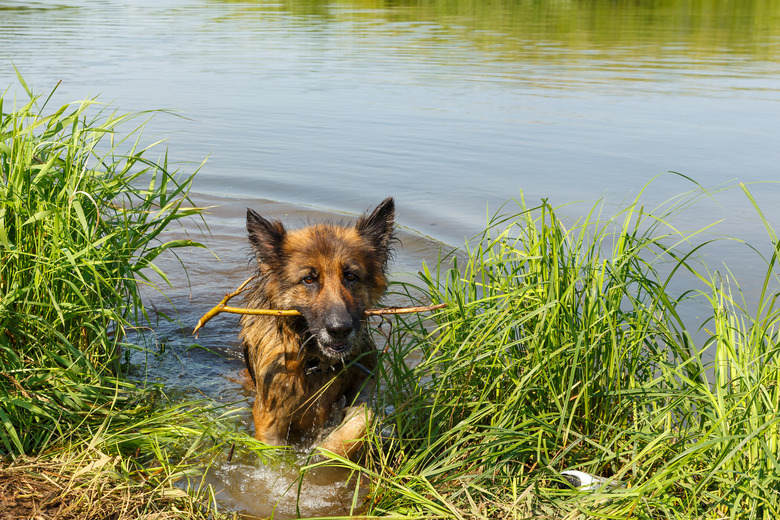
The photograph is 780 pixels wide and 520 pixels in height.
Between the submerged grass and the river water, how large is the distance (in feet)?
2.65

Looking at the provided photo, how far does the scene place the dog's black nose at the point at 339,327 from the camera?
14.2 feet

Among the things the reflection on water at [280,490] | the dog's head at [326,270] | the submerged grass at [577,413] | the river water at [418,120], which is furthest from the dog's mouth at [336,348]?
the river water at [418,120]

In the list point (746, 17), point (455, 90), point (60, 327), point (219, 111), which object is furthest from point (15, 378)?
point (746, 17)

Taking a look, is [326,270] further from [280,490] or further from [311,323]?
[280,490]

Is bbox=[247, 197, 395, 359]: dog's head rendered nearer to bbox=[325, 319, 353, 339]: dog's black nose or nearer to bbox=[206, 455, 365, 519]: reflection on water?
bbox=[325, 319, 353, 339]: dog's black nose

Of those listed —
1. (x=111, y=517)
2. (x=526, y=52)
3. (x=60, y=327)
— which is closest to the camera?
(x=111, y=517)

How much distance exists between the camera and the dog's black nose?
4316mm

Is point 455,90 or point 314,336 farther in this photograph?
point 455,90

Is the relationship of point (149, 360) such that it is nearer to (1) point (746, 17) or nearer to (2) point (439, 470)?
(2) point (439, 470)

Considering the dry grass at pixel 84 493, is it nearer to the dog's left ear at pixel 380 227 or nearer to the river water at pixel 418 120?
the river water at pixel 418 120

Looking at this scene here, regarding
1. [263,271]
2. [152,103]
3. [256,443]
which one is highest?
[152,103]

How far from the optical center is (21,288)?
4.09m

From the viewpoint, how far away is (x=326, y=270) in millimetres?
4727

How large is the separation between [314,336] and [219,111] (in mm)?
11057
